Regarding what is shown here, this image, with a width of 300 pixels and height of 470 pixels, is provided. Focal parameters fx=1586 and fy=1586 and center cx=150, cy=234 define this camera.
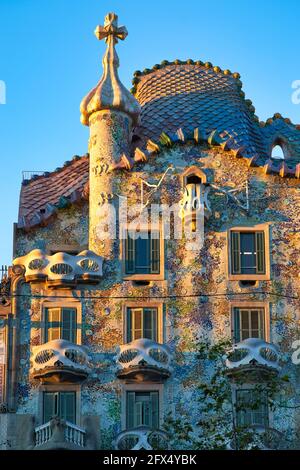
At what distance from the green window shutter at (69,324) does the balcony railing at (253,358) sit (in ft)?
14.2

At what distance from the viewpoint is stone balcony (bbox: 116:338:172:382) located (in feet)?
141

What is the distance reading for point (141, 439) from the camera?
4238 cm

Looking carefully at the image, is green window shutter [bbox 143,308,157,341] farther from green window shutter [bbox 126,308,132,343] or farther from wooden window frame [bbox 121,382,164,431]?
wooden window frame [bbox 121,382,164,431]

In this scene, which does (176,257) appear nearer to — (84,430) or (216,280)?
(216,280)

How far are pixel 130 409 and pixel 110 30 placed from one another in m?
11.8

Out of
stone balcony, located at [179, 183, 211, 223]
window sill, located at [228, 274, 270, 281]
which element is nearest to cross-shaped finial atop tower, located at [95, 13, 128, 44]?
stone balcony, located at [179, 183, 211, 223]

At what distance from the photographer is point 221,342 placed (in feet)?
143

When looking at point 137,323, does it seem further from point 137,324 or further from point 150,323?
point 150,323

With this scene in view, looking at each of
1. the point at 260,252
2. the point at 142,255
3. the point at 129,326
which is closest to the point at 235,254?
the point at 260,252

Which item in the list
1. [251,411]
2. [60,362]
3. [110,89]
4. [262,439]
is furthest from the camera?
[110,89]

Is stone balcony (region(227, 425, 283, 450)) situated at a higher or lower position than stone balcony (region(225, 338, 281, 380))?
lower

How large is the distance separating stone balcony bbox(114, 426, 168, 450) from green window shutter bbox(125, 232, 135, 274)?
477cm

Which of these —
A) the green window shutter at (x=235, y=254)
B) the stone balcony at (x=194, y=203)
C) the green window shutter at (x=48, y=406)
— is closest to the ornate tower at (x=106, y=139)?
the stone balcony at (x=194, y=203)

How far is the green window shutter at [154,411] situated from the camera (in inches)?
1698
